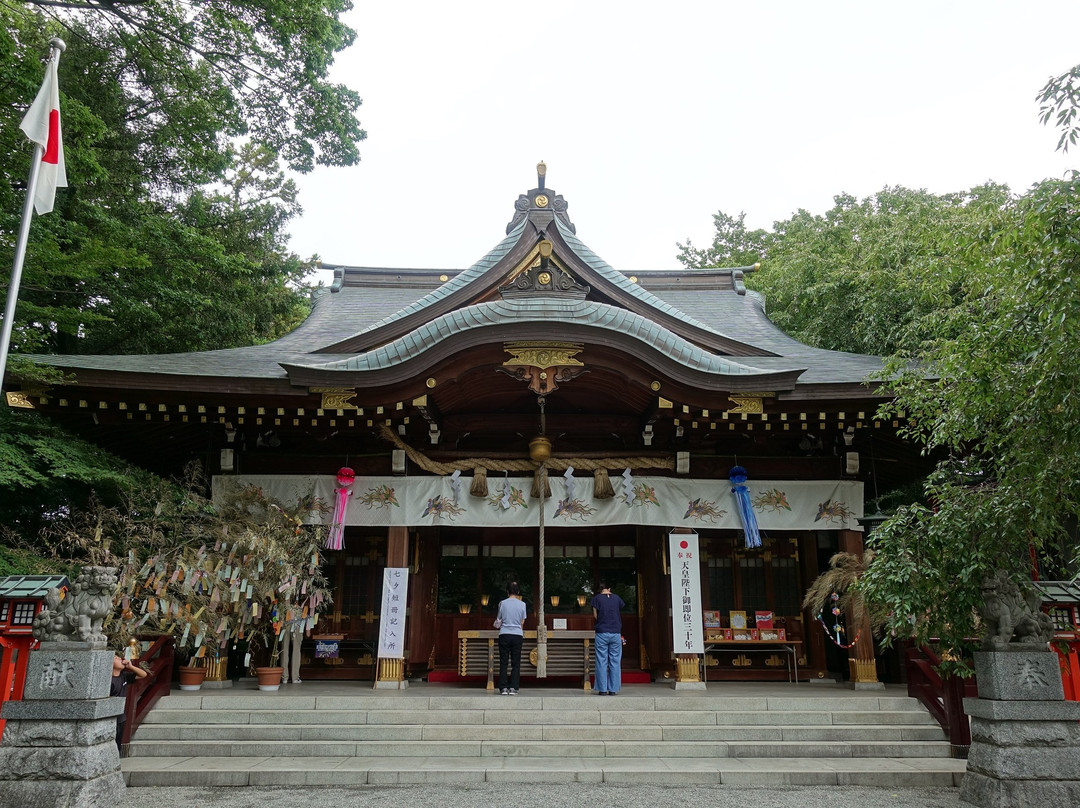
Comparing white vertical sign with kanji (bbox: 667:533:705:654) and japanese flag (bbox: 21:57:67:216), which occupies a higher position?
japanese flag (bbox: 21:57:67:216)

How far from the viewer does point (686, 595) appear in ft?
28.0

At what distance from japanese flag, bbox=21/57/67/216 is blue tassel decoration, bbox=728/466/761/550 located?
7.88 m

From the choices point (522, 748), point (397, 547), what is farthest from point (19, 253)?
point (522, 748)

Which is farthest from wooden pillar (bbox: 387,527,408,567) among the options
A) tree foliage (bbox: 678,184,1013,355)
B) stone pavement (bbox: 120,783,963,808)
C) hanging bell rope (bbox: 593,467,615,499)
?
tree foliage (bbox: 678,184,1013,355)

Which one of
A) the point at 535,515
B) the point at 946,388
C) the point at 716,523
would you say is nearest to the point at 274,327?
the point at 535,515

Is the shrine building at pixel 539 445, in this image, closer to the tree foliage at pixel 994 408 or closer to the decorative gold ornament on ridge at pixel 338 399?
the decorative gold ornament on ridge at pixel 338 399

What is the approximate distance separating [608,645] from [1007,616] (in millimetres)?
3966

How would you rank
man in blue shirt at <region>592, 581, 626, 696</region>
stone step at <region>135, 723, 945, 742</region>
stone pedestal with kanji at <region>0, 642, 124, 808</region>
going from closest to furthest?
stone pedestal with kanji at <region>0, 642, 124, 808</region> → stone step at <region>135, 723, 945, 742</region> → man in blue shirt at <region>592, 581, 626, 696</region>

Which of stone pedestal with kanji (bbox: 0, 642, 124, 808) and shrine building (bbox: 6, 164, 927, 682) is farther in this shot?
shrine building (bbox: 6, 164, 927, 682)

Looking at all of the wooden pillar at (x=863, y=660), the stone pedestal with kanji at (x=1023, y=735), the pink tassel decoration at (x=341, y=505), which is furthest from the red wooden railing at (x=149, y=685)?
the wooden pillar at (x=863, y=660)

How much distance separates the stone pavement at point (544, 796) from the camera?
16.7 ft

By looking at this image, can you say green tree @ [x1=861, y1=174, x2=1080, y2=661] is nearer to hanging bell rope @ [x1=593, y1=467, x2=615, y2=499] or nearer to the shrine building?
the shrine building

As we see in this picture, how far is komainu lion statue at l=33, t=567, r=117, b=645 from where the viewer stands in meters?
5.11

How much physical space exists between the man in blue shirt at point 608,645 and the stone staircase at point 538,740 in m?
0.40
